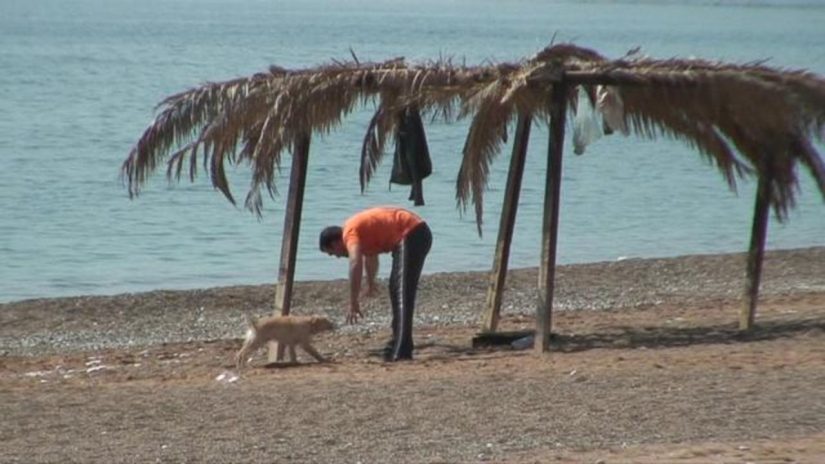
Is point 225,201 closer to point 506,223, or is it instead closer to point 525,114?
point 506,223

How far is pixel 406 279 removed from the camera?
45.1 feet

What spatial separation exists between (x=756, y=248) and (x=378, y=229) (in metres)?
3.20

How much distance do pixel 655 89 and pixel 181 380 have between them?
13.4 feet

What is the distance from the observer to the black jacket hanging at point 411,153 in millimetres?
→ 14328

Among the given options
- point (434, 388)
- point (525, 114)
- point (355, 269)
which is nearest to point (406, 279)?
point (355, 269)

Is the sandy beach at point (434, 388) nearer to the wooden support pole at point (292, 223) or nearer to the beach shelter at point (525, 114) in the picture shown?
the wooden support pole at point (292, 223)

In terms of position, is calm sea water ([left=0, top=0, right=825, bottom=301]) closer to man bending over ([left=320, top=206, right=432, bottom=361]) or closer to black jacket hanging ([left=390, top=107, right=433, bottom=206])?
black jacket hanging ([left=390, top=107, right=433, bottom=206])

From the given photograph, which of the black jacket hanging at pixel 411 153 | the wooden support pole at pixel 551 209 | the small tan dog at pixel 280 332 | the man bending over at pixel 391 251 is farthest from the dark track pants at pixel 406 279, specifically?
the wooden support pole at pixel 551 209

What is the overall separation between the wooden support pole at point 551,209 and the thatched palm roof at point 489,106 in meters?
0.18

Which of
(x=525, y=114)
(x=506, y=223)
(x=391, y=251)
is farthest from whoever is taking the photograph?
(x=506, y=223)

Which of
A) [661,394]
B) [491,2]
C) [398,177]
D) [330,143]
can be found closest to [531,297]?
[398,177]

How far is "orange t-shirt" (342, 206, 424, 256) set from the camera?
43.9 ft

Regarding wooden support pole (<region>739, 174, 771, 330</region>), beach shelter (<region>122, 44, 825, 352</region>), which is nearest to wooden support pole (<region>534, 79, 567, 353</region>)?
beach shelter (<region>122, 44, 825, 352</region>)

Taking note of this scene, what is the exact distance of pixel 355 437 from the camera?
10117 mm
